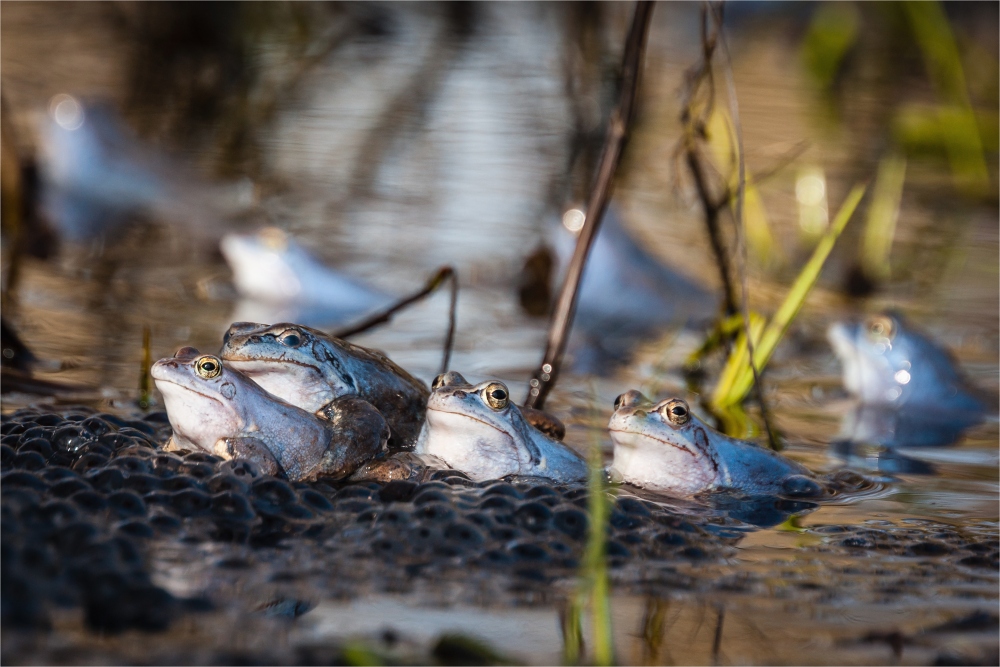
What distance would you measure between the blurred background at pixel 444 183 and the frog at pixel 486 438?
1.24 m

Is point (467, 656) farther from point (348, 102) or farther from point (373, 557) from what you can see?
point (348, 102)

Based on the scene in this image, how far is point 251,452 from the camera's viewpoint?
3031mm

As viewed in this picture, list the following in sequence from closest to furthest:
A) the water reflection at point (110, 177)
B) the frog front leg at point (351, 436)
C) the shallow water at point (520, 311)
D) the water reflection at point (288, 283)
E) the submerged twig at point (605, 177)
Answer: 1. the shallow water at point (520, 311)
2. the frog front leg at point (351, 436)
3. the submerged twig at point (605, 177)
4. the water reflection at point (288, 283)
5. the water reflection at point (110, 177)

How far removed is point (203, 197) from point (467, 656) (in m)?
5.90

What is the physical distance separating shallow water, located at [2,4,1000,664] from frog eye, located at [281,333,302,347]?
723 millimetres

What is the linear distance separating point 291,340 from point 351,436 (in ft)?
1.14

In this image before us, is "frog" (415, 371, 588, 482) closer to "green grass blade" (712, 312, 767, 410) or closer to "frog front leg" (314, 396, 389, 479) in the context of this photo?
"frog front leg" (314, 396, 389, 479)

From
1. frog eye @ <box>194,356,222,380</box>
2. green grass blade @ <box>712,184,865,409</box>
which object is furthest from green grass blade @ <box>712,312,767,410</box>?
frog eye @ <box>194,356,222,380</box>

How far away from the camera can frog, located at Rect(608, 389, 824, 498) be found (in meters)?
3.33

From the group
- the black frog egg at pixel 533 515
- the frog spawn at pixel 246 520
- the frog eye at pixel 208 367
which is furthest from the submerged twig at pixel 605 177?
the frog eye at pixel 208 367

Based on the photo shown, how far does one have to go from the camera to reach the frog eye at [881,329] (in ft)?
17.0

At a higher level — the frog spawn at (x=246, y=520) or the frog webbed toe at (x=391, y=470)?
the frog webbed toe at (x=391, y=470)

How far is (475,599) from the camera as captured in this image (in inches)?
102

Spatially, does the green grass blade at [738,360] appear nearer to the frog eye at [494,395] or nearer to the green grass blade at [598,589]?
the frog eye at [494,395]
